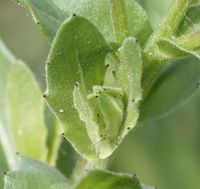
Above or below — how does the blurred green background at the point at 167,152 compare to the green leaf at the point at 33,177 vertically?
below

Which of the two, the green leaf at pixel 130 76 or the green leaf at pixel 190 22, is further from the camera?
the green leaf at pixel 190 22

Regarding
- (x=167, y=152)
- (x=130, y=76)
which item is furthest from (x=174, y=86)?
(x=167, y=152)

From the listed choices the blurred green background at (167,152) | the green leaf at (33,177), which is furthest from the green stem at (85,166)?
the blurred green background at (167,152)

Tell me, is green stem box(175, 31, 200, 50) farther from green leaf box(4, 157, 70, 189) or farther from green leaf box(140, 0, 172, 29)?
green leaf box(4, 157, 70, 189)

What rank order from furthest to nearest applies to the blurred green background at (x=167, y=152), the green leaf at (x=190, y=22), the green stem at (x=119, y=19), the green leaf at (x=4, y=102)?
the blurred green background at (x=167, y=152) → the green leaf at (x=4, y=102) → the green leaf at (x=190, y=22) → the green stem at (x=119, y=19)

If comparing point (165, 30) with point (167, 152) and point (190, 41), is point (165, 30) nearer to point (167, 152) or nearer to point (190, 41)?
point (190, 41)

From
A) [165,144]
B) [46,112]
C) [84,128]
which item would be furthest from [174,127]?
[84,128]

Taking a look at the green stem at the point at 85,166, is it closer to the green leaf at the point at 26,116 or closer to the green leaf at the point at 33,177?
the green leaf at the point at 33,177
